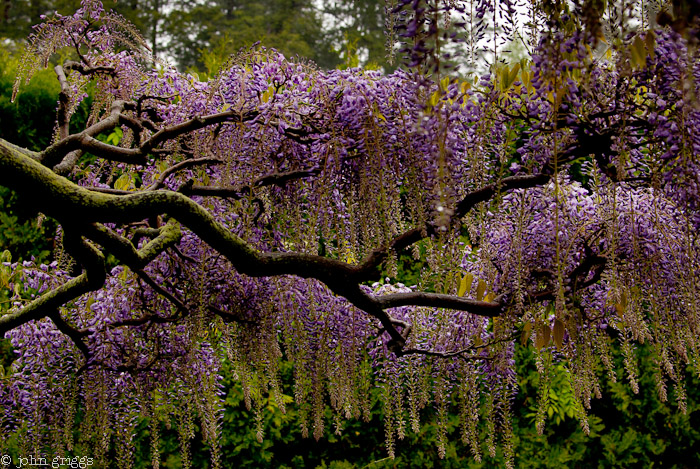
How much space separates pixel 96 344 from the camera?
2.84m

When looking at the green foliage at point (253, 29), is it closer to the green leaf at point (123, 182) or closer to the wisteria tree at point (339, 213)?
the green leaf at point (123, 182)

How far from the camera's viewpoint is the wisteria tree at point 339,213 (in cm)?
189

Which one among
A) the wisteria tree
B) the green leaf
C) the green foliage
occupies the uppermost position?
the green foliage

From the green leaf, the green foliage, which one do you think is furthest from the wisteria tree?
the green foliage

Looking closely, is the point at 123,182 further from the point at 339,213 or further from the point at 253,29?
the point at 253,29

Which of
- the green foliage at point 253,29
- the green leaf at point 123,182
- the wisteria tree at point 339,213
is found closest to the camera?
the wisteria tree at point 339,213

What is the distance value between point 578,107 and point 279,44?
11.5 metres

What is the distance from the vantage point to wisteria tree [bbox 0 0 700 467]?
1.89 metres

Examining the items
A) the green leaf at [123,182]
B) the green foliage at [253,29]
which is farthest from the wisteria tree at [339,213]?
the green foliage at [253,29]

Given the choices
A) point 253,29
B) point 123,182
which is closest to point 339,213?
point 123,182

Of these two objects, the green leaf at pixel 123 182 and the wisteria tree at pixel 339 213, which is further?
the green leaf at pixel 123 182

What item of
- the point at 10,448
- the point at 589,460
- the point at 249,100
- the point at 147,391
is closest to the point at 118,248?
the point at 249,100

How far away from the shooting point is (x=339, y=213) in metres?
2.46

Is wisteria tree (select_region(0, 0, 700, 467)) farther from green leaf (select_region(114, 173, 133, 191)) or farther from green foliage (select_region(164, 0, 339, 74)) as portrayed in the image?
green foliage (select_region(164, 0, 339, 74))
